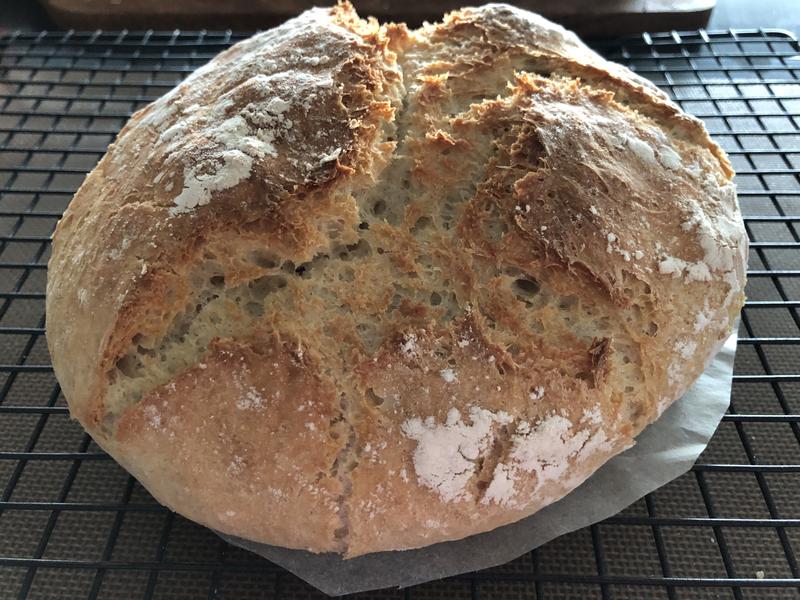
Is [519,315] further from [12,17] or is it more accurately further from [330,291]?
[12,17]

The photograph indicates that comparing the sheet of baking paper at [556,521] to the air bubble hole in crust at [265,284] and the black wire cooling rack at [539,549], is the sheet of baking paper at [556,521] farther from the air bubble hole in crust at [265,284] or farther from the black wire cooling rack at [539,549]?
the air bubble hole in crust at [265,284]

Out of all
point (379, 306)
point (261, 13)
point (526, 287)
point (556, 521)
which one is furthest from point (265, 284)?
point (261, 13)

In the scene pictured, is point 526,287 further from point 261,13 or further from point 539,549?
point 261,13

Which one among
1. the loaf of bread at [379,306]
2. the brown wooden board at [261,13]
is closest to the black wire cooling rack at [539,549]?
the loaf of bread at [379,306]

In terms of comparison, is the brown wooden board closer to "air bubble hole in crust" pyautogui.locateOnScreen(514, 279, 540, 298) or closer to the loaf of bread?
the loaf of bread

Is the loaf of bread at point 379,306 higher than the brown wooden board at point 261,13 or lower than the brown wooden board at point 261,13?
higher

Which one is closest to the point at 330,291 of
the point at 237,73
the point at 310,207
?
the point at 310,207

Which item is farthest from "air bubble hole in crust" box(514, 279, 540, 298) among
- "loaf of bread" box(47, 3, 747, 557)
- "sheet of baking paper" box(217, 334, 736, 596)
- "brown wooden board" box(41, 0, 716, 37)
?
"brown wooden board" box(41, 0, 716, 37)
